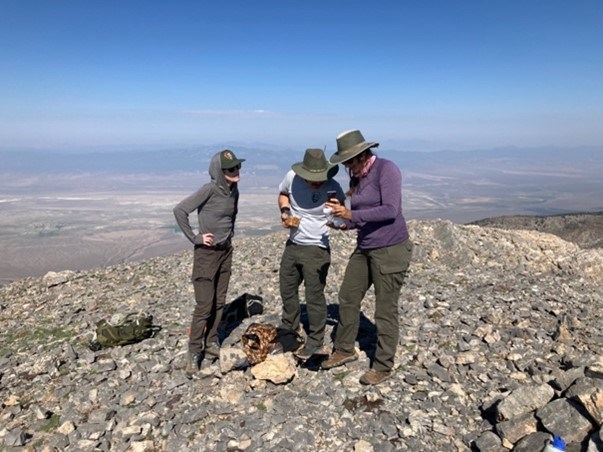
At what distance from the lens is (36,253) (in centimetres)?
10150

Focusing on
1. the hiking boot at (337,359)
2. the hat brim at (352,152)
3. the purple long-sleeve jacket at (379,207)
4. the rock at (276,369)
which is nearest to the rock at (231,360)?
the rock at (276,369)

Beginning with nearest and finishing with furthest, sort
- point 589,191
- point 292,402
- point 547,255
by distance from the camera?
point 292,402
point 547,255
point 589,191

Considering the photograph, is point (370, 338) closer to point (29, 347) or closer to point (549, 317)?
point (549, 317)

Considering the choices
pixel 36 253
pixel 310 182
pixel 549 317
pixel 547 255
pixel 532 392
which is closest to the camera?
pixel 532 392

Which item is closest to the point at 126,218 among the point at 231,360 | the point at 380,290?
the point at 231,360

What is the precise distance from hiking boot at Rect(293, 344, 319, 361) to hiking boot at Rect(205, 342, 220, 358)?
1.21m

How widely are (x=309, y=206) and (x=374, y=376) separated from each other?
2.37 meters

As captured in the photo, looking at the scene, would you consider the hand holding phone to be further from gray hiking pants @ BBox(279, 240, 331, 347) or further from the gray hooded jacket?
the gray hooded jacket

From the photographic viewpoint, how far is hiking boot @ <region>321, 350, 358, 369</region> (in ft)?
18.6

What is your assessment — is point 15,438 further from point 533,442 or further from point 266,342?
point 533,442

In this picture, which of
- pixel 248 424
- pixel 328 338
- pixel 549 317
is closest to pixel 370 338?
pixel 328 338

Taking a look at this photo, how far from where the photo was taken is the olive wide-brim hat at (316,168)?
519 centimetres

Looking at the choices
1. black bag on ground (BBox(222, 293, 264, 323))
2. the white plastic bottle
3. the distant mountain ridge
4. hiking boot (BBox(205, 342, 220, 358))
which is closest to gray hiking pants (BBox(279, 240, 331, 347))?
hiking boot (BBox(205, 342, 220, 358))

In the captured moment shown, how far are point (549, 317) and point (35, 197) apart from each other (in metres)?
233
